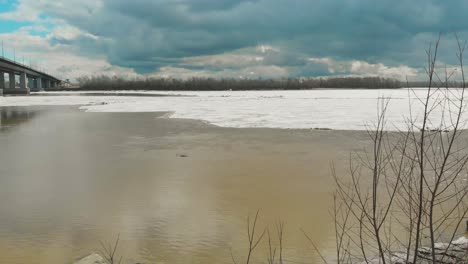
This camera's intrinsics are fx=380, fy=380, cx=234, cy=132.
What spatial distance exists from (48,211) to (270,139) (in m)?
9.42

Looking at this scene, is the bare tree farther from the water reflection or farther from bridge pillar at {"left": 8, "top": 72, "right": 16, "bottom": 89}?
bridge pillar at {"left": 8, "top": 72, "right": 16, "bottom": 89}

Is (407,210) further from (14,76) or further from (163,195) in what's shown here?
(14,76)

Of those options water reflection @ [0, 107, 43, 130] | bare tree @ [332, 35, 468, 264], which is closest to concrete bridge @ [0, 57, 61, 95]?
water reflection @ [0, 107, 43, 130]

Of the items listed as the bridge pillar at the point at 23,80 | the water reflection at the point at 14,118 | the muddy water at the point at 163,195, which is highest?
the bridge pillar at the point at 23,80

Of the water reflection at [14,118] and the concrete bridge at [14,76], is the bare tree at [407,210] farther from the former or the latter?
the concrete bridge at [14,76]

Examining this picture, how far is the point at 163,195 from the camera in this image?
7371mm

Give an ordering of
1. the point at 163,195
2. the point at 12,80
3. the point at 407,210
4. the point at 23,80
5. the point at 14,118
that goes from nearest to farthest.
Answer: the point at 407,210
the point at 163,195
the point at 14,118
the point at 23,80
the point at 12,80

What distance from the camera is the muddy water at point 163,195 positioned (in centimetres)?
502

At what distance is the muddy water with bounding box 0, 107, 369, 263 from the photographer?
5020 mm

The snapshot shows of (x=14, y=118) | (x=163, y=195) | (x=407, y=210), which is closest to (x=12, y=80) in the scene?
(x=14, y=118)

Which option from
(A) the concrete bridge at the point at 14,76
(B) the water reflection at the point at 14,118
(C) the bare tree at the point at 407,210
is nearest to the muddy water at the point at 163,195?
(C) the bare tree at the point at 407,210

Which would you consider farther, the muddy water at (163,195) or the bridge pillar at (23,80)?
the bridge pillar at (23,80)

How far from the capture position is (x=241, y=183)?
27.0ft

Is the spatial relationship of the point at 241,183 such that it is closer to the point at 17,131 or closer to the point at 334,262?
the point at 334,262
